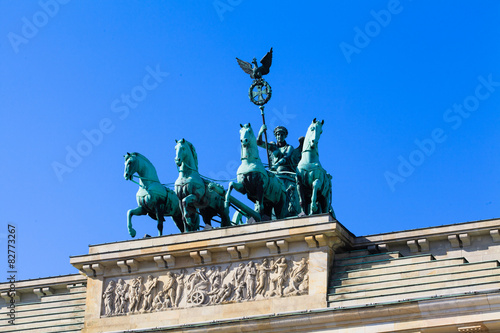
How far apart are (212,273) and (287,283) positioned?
2407 millimetres

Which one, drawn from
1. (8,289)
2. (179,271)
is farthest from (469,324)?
(8,289)

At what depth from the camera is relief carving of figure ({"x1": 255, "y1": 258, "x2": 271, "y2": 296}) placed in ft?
114

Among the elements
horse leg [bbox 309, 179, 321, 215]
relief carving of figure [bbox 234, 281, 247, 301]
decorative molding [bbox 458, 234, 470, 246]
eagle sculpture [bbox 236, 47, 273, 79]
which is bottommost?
relief carving of figure [bbox 234, 281, 247, 301]

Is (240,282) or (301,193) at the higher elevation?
(301,193)

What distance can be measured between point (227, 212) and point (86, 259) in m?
4.48

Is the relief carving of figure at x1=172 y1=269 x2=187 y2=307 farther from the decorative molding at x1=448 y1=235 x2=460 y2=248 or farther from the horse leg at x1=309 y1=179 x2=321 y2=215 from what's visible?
the decorative molding at x1=448 y1=235 x2=460 y2=248

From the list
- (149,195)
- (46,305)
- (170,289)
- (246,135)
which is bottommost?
(170,289)

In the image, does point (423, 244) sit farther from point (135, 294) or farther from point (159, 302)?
point (135, 294)

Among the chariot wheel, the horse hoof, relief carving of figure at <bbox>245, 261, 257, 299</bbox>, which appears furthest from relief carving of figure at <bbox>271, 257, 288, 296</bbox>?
the horse hoof

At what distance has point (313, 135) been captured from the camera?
36.0 metres

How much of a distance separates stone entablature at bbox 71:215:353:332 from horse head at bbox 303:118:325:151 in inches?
99.1

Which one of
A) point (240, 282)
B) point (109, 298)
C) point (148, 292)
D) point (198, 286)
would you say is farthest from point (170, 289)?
point (240, 282)

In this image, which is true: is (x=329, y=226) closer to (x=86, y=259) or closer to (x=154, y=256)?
(x=154, y=256)

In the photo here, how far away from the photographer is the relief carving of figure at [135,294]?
3616 cm
